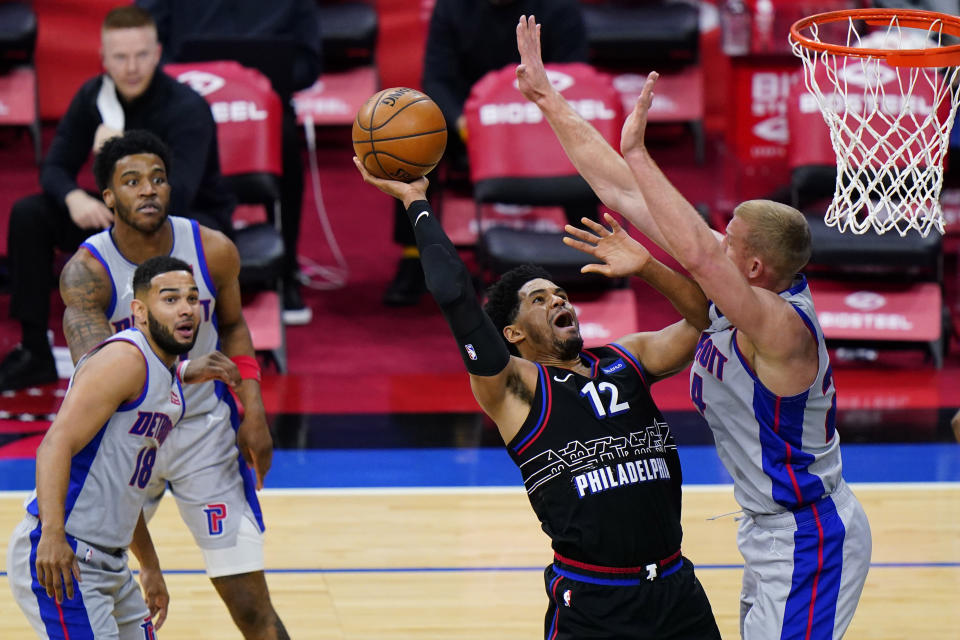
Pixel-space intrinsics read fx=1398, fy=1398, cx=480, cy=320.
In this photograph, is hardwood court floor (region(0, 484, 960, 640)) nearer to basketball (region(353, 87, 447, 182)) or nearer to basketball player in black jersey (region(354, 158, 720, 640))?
basketball player in black jersey (region(354, 158, 720, 640))

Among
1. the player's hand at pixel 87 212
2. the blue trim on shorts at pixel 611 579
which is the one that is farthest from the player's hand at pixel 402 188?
the player's hand at pixel 87 212

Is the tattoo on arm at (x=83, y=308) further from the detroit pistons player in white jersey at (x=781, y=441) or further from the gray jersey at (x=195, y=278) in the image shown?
the detroit pistons player in white jersey at (x=781, y=441)

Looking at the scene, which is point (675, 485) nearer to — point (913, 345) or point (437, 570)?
point (437, 570)

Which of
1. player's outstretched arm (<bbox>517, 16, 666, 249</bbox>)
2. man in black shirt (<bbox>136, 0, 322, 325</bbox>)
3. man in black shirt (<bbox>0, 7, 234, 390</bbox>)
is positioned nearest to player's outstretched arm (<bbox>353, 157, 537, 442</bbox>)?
player's outstretched arm (<bbox>517, 16, 666, 249</bbox>)

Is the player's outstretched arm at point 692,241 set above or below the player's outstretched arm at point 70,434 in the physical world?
above

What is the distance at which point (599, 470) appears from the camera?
3.76 m

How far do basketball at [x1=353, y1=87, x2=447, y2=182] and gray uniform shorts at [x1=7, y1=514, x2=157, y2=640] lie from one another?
138 cm

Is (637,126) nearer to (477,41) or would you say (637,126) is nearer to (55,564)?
(55,564)

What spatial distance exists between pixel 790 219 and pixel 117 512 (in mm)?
2090

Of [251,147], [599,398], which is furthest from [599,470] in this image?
[251,147]

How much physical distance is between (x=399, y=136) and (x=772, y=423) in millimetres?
1289

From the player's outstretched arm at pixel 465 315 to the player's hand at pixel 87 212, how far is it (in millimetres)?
3365

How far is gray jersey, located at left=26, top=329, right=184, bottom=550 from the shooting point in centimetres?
402

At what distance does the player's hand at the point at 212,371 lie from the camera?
13.8 feet
